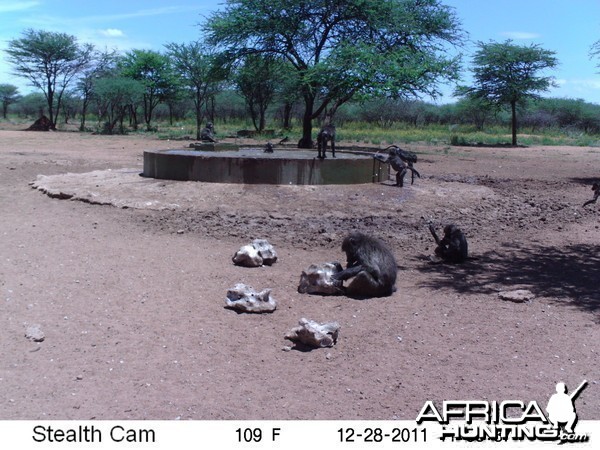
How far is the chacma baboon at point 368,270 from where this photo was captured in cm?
642

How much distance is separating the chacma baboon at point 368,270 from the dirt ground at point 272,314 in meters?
0.19

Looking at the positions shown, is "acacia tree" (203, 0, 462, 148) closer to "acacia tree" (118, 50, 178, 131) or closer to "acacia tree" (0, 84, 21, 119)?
Answer: "acacia tree" (118, 50, 178, 131)

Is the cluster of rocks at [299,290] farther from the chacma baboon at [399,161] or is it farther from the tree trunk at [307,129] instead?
the tree trunk at [307,129]

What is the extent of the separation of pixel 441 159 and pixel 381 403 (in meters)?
19.4

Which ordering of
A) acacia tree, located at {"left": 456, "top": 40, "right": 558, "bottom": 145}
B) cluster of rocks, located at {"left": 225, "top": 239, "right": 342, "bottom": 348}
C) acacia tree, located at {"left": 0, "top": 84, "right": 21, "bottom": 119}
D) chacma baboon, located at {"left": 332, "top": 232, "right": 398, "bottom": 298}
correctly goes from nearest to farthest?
cluster of rocks, located at {"left": 225, "top": 239, "right": 342, "bottom": 348}, chacma baboon, located at {"left": 332, "top": 232, "right": 398, "bottom": 298}, acacia tree, located at {"left": 456, "top": 40, "right": 558, "bottom": 145}, acacia tree, located at {"left": 0, "top": 84, "right": 21, "bottom": 119}

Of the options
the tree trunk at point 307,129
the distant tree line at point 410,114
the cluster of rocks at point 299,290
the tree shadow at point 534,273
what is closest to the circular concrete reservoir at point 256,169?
the tree shadow at point 534,273

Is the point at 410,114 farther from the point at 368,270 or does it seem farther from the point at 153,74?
the point at 368,270

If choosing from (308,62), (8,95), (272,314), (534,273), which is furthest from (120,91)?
(272,314)

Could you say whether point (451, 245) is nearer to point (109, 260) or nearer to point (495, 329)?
point (495, 329)

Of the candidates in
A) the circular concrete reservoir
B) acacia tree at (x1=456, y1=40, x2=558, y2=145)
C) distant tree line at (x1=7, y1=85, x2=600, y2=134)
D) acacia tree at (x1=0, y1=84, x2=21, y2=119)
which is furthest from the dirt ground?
acacia tree at (x1=0, y1=84, x2=21, y2=119)

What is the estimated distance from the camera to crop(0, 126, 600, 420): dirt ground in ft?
13.9

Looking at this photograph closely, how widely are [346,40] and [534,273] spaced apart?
18.0m

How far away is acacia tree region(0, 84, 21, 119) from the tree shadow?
6066 centimetres

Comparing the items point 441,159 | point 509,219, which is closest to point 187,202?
point 509,219
